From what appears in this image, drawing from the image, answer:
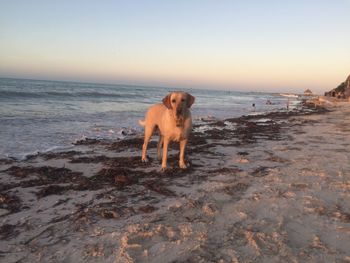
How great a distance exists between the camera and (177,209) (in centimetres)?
430

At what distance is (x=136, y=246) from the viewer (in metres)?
3.26

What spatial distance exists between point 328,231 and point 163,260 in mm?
1869

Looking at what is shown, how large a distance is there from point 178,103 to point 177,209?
2.40m

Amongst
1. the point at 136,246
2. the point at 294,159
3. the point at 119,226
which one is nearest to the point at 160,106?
the point at 294,159

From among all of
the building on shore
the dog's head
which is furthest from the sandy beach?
the building on shore

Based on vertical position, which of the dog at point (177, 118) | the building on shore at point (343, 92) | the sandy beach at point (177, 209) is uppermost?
the building on shore at point (343, 92)

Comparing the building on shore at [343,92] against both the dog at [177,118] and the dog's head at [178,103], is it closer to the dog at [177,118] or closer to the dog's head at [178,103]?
the dog at [177,118]

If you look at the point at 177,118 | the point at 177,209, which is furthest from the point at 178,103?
the point at 177,209

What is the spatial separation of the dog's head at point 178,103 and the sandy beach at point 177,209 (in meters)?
1.04

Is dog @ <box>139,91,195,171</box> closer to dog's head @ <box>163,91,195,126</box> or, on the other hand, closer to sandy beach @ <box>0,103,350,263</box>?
dog's head @ <box>163,91,195,126</box>

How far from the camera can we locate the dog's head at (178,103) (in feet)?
20.2

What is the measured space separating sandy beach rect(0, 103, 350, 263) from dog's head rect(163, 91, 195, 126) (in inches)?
40.8

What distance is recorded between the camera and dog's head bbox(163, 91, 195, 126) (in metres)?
6.16

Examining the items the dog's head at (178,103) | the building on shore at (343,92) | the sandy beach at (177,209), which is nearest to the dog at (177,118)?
the dog's head at (178,103)
